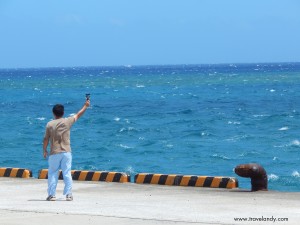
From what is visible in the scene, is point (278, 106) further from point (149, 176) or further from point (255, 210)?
point (255, 210)

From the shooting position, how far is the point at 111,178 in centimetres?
1781

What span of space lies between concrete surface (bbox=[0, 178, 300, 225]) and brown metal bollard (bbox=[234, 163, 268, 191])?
0.28 m

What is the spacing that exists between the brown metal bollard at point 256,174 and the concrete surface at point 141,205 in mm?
277

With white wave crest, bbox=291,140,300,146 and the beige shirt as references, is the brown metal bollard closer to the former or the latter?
the beige shirt

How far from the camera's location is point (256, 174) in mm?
15781

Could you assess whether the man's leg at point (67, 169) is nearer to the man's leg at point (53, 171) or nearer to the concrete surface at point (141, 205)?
the man's leg at point (53, 171)

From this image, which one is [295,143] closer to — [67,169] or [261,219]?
[67,169]

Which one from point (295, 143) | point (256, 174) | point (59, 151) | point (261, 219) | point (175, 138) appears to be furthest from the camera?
point (175, 138)

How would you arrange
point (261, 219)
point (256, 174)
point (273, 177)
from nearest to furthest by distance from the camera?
1. point (261, 219)
2. point (256, 174)
3. point (273, 177)

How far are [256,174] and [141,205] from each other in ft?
8.11

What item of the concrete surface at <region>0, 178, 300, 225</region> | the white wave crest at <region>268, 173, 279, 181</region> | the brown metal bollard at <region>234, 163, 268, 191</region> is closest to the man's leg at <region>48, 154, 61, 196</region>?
the concrete surface at <region>0, 178, 300, 225</region>

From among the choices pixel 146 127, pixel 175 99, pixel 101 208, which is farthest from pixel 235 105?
pixel 101 208

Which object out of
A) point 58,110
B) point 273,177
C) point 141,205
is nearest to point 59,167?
point 58,110

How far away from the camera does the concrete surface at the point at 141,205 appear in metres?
12.5
